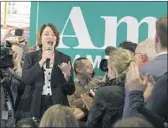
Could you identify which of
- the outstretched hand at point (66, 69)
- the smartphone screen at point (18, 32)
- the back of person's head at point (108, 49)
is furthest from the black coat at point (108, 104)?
the smartphone screen at point (18, 32)

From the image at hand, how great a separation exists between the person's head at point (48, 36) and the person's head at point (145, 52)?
39.9 inches

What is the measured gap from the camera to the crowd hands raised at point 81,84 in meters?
2.89

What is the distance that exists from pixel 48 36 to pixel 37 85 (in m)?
0.49

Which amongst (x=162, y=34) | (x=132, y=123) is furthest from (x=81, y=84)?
(x=132, y=123)

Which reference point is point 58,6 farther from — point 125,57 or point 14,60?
point 125,57

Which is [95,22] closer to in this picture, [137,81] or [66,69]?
[66,69]

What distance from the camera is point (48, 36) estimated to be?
15.5 ft

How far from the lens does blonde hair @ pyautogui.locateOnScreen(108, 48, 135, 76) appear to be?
3.69 metres

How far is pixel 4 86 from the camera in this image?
4.60m

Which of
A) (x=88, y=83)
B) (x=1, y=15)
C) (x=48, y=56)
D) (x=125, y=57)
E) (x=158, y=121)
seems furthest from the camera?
(x=1, y=15)

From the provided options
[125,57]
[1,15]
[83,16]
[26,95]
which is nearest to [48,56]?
[26,95]

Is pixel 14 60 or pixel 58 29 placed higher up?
pixel 58 29

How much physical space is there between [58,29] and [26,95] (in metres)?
0.83

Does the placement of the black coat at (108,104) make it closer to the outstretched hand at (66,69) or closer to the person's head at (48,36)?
the outstretched hand at (66,69)
